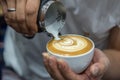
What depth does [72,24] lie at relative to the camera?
86 centimetres

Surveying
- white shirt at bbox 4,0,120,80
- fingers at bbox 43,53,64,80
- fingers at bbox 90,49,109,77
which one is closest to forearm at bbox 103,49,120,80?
white shirt at bbox 4,0,120,80

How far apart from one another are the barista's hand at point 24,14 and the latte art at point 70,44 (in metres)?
0.06

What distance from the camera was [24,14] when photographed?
2.05ft

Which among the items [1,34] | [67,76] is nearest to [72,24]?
[67,76]

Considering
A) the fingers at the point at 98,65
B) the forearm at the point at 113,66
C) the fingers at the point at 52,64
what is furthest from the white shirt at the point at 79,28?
the fingers at the point at 52,64

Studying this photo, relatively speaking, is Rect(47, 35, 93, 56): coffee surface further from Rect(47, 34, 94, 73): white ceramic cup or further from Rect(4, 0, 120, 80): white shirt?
Rect(4, 0, 120, 80): white shirt

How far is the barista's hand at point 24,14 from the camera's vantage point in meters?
0.62

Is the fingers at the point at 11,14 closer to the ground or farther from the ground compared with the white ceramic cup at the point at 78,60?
farther from the ground

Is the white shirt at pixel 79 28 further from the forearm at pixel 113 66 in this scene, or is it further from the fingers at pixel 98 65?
the fingers at pixel 98 65

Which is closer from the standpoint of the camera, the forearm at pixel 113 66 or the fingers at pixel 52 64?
the fingers at pixel 52 64

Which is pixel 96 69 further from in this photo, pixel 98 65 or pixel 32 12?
pixel 32 12

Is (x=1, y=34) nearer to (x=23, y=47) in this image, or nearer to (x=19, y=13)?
(x=23, y=47)

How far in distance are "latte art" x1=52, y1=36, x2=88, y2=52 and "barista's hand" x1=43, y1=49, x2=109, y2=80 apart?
5 cm

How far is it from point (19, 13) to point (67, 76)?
0.55 feet
